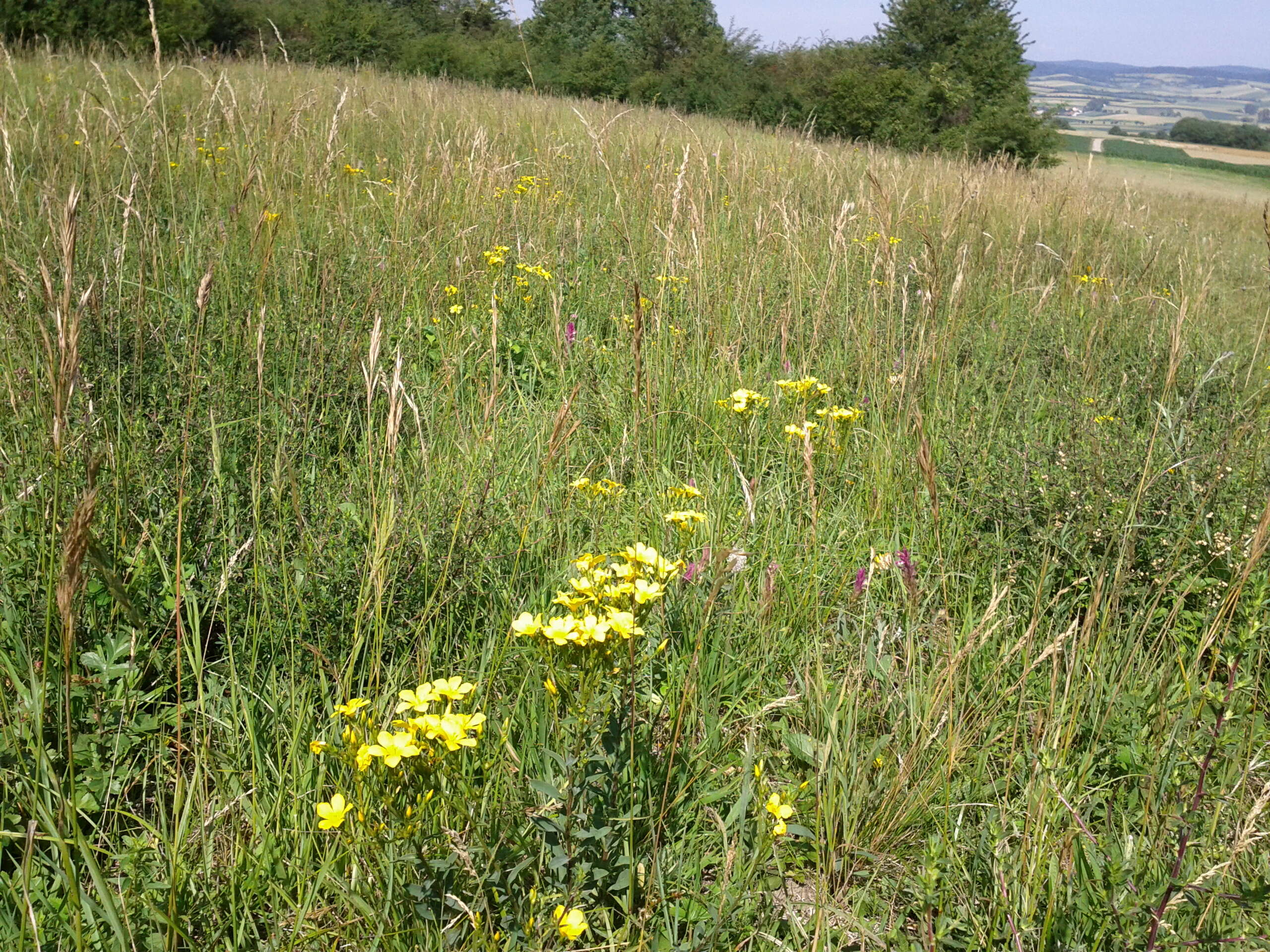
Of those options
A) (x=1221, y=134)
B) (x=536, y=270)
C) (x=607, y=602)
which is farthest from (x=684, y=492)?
(x=1221, y=134)

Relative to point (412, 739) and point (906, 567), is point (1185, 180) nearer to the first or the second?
point (906, 567)

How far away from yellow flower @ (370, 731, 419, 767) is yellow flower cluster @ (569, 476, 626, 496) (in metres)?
0.86

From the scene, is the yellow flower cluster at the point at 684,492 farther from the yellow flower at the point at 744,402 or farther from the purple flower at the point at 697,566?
the yellow flower at the point at 744,402

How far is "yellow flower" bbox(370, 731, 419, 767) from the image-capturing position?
985mm

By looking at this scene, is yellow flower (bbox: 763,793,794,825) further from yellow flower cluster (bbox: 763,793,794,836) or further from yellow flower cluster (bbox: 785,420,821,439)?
yellow flower cluster (bbox: 785,420,821,439)

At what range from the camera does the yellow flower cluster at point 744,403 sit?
220 centimetres

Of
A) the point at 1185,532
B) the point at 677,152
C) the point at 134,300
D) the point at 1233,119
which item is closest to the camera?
the point at 1185,532

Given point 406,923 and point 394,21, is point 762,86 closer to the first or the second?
point 394,21

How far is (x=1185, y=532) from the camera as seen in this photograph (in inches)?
77.0

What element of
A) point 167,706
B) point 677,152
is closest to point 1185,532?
point 167,706

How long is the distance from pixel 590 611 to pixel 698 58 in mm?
21897


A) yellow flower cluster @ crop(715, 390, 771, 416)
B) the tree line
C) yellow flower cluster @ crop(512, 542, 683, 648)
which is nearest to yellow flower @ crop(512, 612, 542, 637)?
yellow flower cluster @ crop(512, 542, 683, 648)

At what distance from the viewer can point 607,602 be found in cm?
125

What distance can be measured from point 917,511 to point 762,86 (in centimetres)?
1874
